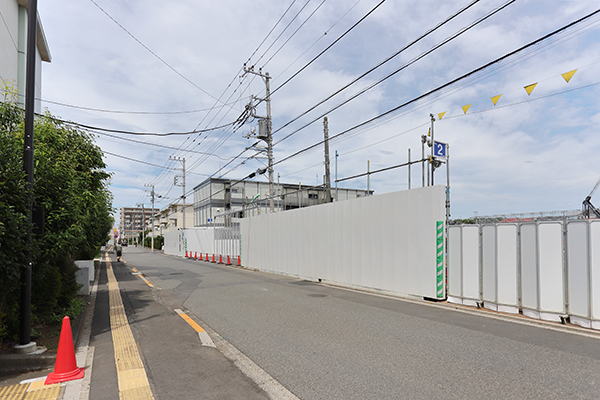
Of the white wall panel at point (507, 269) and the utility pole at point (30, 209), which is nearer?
the utility pole at point (30, 209)

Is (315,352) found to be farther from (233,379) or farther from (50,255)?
(50,255)

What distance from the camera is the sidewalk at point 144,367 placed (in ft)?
13.9

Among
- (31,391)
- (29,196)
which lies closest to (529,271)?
(31,391)

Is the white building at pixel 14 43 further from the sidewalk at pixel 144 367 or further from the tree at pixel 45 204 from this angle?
the sidewalk at pixel 144 367

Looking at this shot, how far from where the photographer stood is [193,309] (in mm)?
9320

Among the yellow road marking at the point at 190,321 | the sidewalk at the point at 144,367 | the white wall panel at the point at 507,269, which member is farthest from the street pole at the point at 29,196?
the white wall panel at the point at 507,269

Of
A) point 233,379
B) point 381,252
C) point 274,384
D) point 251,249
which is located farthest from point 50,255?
point 251,249

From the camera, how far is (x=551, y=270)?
23.6ft

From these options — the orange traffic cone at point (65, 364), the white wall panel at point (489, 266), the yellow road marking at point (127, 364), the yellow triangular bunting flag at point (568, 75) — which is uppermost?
the yellow triangular bunting flag at point (568, 75)

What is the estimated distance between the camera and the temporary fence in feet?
22.0

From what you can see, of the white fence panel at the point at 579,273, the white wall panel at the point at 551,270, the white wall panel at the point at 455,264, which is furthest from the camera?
the white wall panel at the point at 455,264

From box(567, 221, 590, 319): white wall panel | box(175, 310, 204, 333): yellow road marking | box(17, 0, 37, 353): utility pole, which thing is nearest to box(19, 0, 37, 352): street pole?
box(17, 0, 37, 353): utility pole

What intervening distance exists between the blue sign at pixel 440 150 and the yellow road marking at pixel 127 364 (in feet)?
29.4

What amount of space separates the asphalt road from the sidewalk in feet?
1.73
